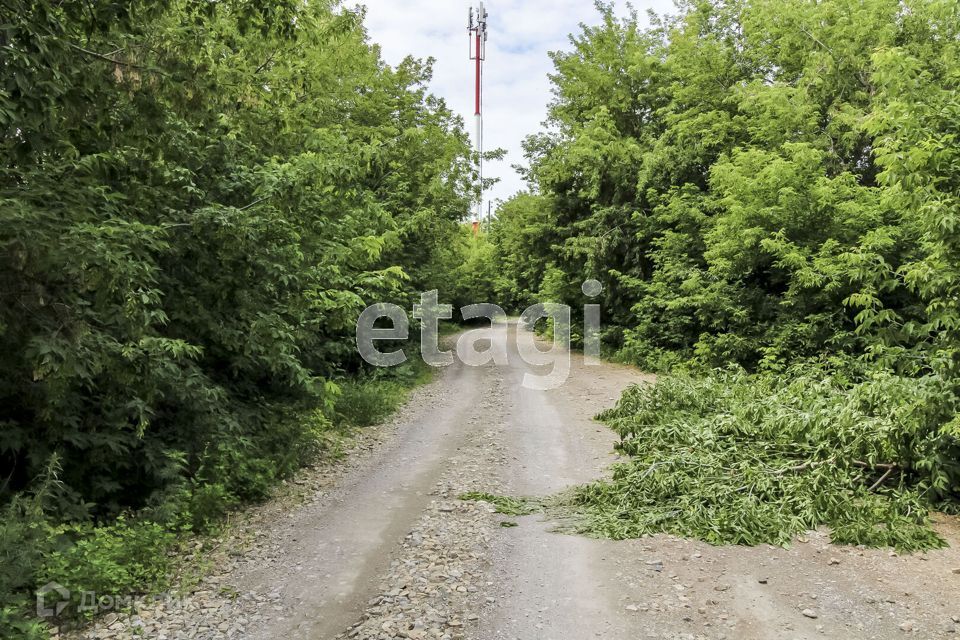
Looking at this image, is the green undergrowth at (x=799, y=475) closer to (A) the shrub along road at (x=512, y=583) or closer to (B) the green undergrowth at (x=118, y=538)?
(A) the shrub along road at (x=512, y=583)

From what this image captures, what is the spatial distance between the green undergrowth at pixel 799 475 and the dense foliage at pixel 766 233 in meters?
0.03

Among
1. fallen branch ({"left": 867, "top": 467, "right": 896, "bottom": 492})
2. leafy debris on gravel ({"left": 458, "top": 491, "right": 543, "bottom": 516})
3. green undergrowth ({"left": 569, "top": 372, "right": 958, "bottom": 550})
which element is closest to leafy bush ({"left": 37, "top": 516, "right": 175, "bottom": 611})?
leafy debris on gravel ({"left": 458, "top": 491, "right": 543, "bottom": 516})

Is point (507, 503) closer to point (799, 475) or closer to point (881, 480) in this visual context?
point (799, 475)

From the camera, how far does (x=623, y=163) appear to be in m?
20.8

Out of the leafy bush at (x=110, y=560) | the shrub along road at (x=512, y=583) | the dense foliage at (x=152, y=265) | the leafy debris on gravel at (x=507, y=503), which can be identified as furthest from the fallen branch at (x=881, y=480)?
the leafy bush at (x=110, y=560)

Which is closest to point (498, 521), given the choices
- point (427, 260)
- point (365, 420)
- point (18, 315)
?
point (18, 315)

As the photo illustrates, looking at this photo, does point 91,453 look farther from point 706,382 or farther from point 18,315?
point 706,382

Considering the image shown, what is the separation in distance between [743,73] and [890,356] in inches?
463

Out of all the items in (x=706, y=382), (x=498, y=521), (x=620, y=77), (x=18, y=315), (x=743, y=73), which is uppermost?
(x=620, y=77)

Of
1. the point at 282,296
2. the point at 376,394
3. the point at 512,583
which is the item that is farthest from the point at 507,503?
the point at 376,394

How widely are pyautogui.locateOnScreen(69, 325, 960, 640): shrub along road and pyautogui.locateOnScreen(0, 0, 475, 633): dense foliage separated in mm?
947

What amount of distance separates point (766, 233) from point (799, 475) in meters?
7.79

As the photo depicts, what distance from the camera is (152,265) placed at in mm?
6184

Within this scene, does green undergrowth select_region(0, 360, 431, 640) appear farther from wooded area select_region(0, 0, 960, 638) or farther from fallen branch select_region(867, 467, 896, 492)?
fallen branch select_region(867, 467, 896, 492)
